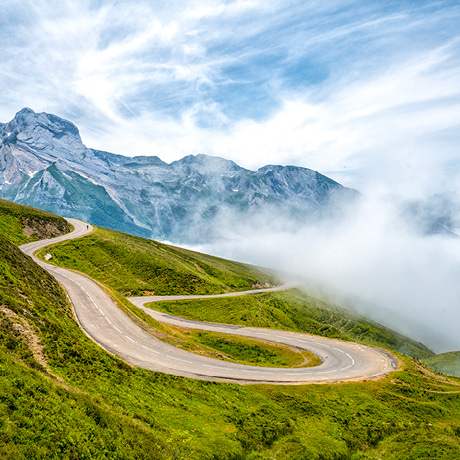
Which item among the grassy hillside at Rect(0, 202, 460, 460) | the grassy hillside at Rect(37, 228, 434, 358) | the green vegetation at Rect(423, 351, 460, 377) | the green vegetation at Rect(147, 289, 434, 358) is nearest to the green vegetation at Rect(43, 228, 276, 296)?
the grassy hillside at Rect(37, 228, 434, 358)

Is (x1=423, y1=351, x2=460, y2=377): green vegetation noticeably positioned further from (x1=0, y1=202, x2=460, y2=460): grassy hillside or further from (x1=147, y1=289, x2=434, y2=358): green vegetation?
(x1=0, y1=202, x2=460, y2=460): grassy hillside

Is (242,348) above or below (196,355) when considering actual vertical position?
below

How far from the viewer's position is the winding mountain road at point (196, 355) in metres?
35.6

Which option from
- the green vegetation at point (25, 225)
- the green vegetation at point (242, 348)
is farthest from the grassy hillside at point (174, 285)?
the green vegetation at point (242, 348)

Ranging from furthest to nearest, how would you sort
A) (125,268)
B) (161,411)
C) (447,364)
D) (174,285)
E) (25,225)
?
1. (447,364)
2. (25,225)
3. (174,285)
4. (125,268)
5. (161,411)

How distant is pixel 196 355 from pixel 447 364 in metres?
145

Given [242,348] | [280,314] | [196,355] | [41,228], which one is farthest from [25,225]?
[280,314]

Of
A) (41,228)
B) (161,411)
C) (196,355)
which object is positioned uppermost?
(41,228)

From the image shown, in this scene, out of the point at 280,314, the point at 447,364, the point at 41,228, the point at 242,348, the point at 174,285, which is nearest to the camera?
the point at 242,348

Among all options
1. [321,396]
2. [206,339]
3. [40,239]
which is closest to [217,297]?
[206,339]

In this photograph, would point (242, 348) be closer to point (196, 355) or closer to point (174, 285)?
point (196, 355)

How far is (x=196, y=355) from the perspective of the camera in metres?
40.9

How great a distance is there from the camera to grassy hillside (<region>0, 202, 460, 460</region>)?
1486 cm

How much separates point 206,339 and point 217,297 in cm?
3557
